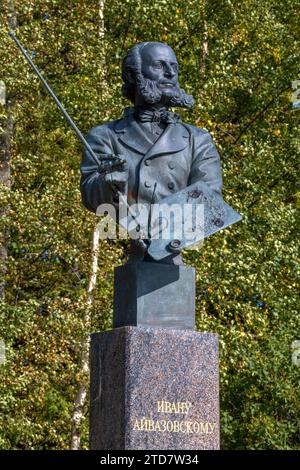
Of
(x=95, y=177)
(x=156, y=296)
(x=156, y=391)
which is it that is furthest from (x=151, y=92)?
(x=156, y=391)

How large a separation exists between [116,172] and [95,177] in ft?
1.09

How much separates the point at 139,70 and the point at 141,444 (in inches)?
114

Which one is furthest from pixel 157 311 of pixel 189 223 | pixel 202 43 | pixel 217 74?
pixel 202 43

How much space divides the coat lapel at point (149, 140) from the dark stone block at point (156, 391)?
141 centimetres

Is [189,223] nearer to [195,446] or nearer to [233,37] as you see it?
[195,446]

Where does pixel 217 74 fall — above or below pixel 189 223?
above

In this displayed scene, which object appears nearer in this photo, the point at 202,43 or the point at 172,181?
the point at 172,181

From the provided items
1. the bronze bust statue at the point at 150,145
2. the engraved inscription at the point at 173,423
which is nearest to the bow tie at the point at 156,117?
the bronze bust statue at the point at 150,145

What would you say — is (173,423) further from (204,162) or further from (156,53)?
(156,53)

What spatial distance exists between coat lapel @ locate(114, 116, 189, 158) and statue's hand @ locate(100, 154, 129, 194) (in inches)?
16.4

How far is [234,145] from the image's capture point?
859 inches

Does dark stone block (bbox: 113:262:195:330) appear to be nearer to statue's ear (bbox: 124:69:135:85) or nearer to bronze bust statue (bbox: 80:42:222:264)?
bronze bust statue (bbox: 80:42:222:264)

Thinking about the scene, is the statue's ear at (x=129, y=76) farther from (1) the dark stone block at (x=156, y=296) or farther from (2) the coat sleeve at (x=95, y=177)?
(1) the dark stone block at (x=156, y=296)
